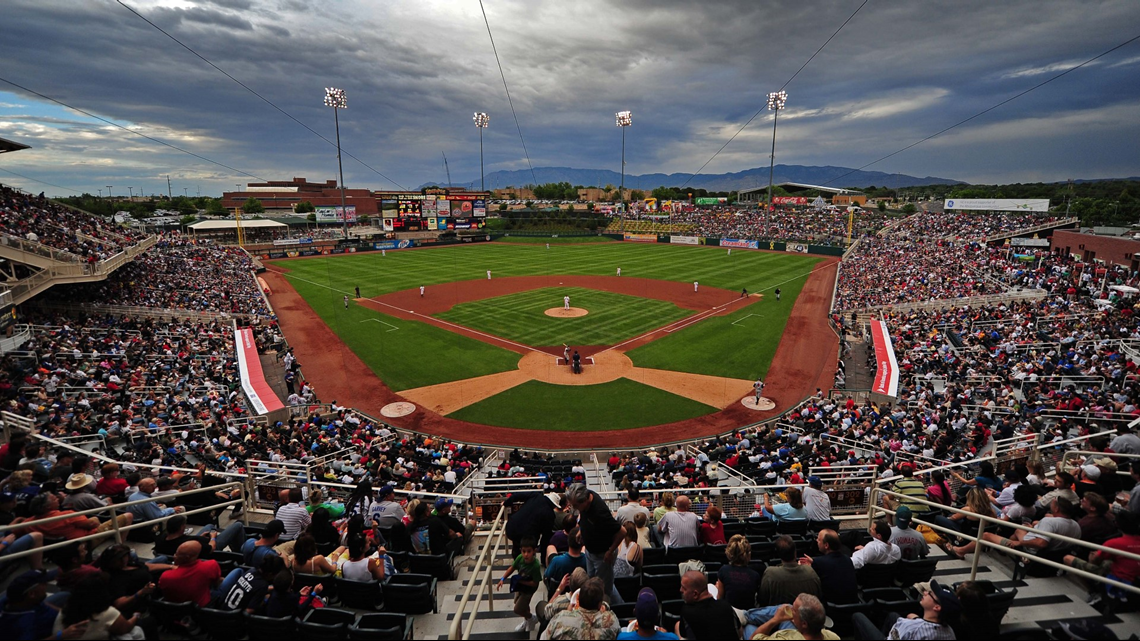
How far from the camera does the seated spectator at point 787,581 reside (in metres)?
5.03

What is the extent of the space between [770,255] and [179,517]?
230 ft

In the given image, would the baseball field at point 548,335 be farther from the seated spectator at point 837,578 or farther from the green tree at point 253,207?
the green tree at point 253,207

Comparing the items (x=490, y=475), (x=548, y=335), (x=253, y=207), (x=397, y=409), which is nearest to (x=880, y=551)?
(x=490, y=475)

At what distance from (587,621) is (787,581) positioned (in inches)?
86.8

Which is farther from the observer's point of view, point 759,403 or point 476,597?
point 759,403

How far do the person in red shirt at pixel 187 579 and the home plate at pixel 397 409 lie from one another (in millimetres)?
16070

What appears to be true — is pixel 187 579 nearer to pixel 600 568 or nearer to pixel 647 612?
pixel 600 568

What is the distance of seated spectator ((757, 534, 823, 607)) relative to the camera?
5031 mm

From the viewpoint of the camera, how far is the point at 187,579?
16.9 ft

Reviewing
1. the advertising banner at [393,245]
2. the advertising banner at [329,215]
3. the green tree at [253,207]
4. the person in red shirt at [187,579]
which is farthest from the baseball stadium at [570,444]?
the green tree at [253,207]

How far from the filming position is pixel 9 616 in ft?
13.8

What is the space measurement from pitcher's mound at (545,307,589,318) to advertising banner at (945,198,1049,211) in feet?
215

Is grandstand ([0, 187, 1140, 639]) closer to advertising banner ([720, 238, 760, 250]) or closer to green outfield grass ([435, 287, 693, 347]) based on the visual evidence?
green outfield grass ([435, 287, 693, 347])

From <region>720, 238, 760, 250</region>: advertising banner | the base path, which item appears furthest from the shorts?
<region>720, 238, 760, 250</region>: advertising banner
